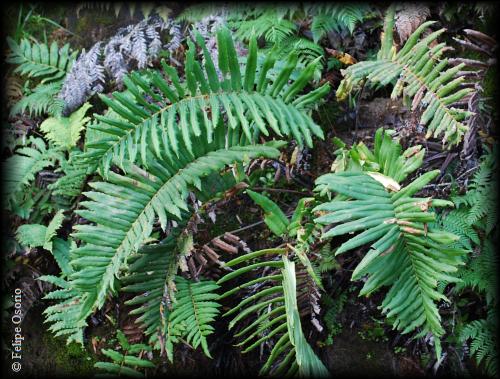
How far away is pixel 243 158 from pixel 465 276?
1.15 metres

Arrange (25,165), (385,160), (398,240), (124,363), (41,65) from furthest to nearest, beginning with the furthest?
(41,65)
(25,165)
(124,363)
(385,160)
(398,240)

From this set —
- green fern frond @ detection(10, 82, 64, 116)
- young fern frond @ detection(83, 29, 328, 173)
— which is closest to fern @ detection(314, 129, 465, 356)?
young fern frond @ detection(83, 29, 328, 173)

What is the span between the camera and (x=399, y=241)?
181 centimetres

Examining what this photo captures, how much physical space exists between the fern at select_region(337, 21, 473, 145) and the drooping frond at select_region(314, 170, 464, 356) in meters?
0.59

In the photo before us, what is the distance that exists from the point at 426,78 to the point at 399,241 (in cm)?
94

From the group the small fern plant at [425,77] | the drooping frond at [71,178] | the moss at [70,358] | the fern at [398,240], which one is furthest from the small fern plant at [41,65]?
the fern at [398,240]

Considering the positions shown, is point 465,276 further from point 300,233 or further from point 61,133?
point 61,133

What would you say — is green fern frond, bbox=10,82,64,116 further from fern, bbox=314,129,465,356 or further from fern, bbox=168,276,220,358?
fern, bbox=314,129,465,356

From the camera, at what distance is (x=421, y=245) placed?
181 centimetres

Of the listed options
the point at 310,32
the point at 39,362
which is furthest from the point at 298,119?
the point at 39,362

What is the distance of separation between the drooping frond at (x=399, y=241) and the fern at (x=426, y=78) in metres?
0.59

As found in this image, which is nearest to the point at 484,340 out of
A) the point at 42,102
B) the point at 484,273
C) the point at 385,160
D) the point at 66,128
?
the point at 484,273

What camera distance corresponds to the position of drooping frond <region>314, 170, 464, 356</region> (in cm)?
175

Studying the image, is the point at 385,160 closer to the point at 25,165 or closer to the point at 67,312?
the point at 67,312
